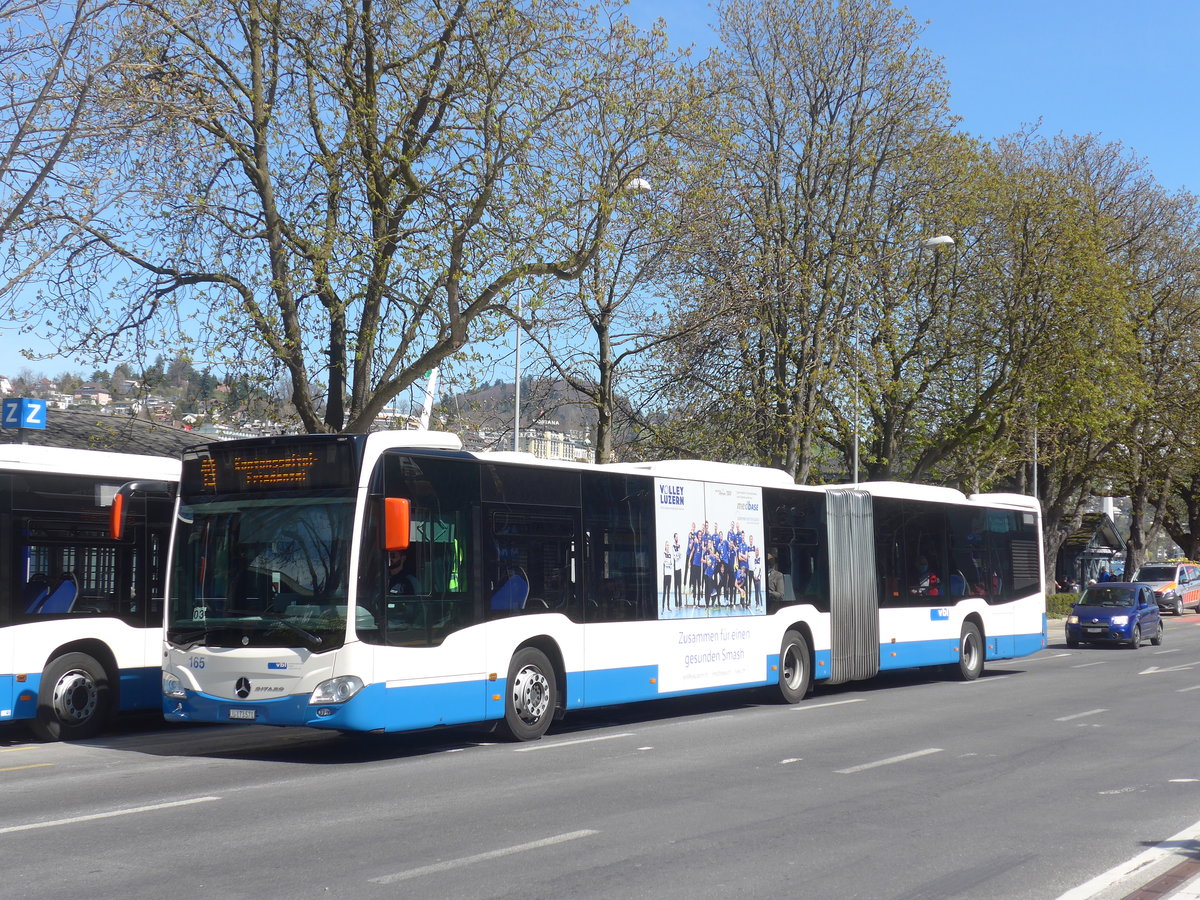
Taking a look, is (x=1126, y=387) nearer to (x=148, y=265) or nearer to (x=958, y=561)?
(x=958, y=561)

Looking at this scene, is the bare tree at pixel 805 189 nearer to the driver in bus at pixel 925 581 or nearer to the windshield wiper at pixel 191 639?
the driver in bus at pixel 925 581

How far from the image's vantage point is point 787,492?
61.6 ft

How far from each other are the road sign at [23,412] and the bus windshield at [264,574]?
17.2 feet

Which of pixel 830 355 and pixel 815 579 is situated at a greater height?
pixel 830 355

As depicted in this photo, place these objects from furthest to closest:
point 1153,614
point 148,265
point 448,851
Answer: point 1153,614, point 148,265, point 448,851

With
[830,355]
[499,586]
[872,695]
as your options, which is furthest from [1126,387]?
[499,586]

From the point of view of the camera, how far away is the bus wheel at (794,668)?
715 inches

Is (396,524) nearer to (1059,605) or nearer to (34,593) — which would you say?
(34,593)

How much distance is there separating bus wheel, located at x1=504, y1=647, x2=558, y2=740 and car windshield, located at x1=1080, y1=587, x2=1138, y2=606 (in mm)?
23094

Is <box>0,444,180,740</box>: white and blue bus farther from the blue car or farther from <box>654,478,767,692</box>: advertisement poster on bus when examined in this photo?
the blue car

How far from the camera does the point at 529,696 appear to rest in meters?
13.6

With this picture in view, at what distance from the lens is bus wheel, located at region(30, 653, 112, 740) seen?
13.5 meters

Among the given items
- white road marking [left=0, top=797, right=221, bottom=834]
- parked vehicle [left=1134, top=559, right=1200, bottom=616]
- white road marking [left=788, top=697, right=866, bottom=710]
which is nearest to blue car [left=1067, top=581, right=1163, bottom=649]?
white road marking [left=788, top=697, right=866, bottom=710]

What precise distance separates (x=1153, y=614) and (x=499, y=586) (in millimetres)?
25260
